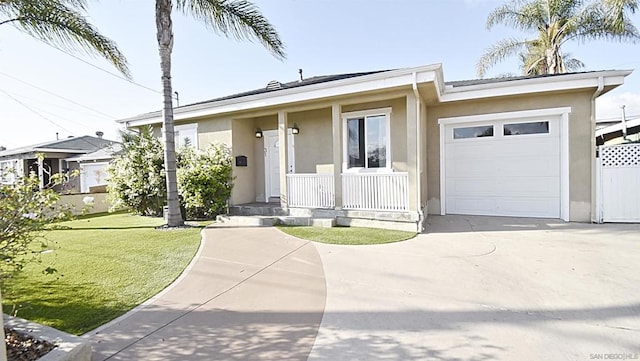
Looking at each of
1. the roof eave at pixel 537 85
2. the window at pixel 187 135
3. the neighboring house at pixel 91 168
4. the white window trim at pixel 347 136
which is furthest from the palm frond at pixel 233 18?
the neighboring house at pixel 91 168

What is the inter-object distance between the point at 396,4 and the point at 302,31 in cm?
366

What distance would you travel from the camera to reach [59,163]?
2027cm

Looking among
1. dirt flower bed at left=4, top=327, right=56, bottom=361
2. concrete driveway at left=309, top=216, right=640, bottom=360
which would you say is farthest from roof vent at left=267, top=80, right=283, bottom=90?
dirt flower bed at left=4, top=327, right=56, bottom=361

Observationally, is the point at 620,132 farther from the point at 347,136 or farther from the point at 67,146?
the point at 67,146

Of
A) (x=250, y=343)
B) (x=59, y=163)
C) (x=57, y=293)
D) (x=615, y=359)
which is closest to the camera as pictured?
(x=615, y=359)

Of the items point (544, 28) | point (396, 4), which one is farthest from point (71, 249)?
point (544, 28)

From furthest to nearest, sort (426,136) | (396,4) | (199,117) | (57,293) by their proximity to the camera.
A: (396,4) < (199,117) < (426,136) < (57,293)

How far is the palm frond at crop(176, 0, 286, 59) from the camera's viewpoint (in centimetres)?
789

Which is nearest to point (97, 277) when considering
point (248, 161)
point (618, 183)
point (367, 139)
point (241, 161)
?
point (241, 161)

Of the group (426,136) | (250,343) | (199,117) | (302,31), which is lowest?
(250,343)

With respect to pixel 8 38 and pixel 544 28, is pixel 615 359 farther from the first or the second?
pixel 544 28

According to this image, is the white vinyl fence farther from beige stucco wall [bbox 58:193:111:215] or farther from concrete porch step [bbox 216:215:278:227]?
beige stucco wall [bbox 58:193:111:215]

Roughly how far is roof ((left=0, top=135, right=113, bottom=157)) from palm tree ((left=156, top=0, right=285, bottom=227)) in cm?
1713

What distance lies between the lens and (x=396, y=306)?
332cm
